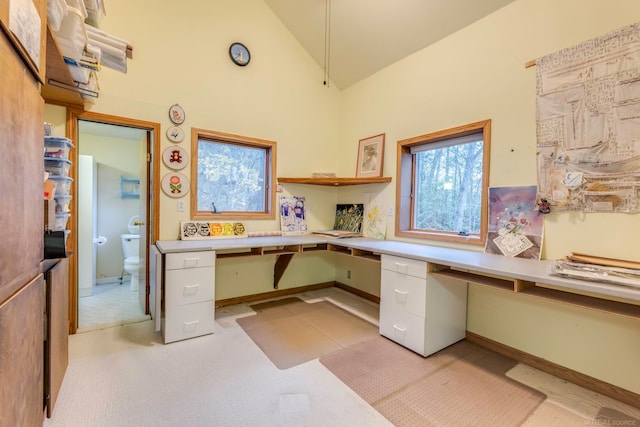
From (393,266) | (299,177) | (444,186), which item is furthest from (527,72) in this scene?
(299,177)

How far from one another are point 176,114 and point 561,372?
12.5 feet

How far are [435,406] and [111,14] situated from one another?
3879 millimetres

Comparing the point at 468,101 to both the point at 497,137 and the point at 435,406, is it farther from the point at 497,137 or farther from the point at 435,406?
the point at 435,406

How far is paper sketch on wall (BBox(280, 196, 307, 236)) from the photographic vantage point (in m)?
3.49

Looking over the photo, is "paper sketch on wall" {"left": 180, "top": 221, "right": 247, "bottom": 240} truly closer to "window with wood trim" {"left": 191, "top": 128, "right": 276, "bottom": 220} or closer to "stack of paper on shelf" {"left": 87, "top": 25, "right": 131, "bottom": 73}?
"window with wood trim" {"left": 191, "top": 128, "right": 276, "bottom": 220}

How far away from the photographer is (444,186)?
287cm

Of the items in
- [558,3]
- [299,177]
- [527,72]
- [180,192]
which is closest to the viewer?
[558,3]

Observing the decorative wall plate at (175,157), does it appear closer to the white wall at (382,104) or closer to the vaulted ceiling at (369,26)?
the white wall at (382,104)

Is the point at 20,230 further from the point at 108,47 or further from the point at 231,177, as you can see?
the point at 231,177

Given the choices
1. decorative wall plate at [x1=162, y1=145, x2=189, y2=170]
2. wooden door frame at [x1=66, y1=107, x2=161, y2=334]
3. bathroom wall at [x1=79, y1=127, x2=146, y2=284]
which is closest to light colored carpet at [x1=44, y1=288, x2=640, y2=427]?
wooden door frame at [x1=66, y1=107, x2=161, y2=334]

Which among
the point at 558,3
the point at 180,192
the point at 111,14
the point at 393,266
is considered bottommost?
the point at 393,266

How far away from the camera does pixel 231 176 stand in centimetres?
327

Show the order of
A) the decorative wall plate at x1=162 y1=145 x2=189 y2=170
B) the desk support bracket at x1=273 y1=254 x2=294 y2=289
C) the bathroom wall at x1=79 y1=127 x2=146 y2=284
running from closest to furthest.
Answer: the decorative wall plate at x1=162 y1=145 x2=189 y2=170, the desk support bracket at x1=273 y1=254 x2=294 y2=289, the bathroom wall at x1=79 y1=127 x2=146 y2=284

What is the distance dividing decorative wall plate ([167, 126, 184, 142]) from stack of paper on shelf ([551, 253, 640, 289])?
3.18 m
